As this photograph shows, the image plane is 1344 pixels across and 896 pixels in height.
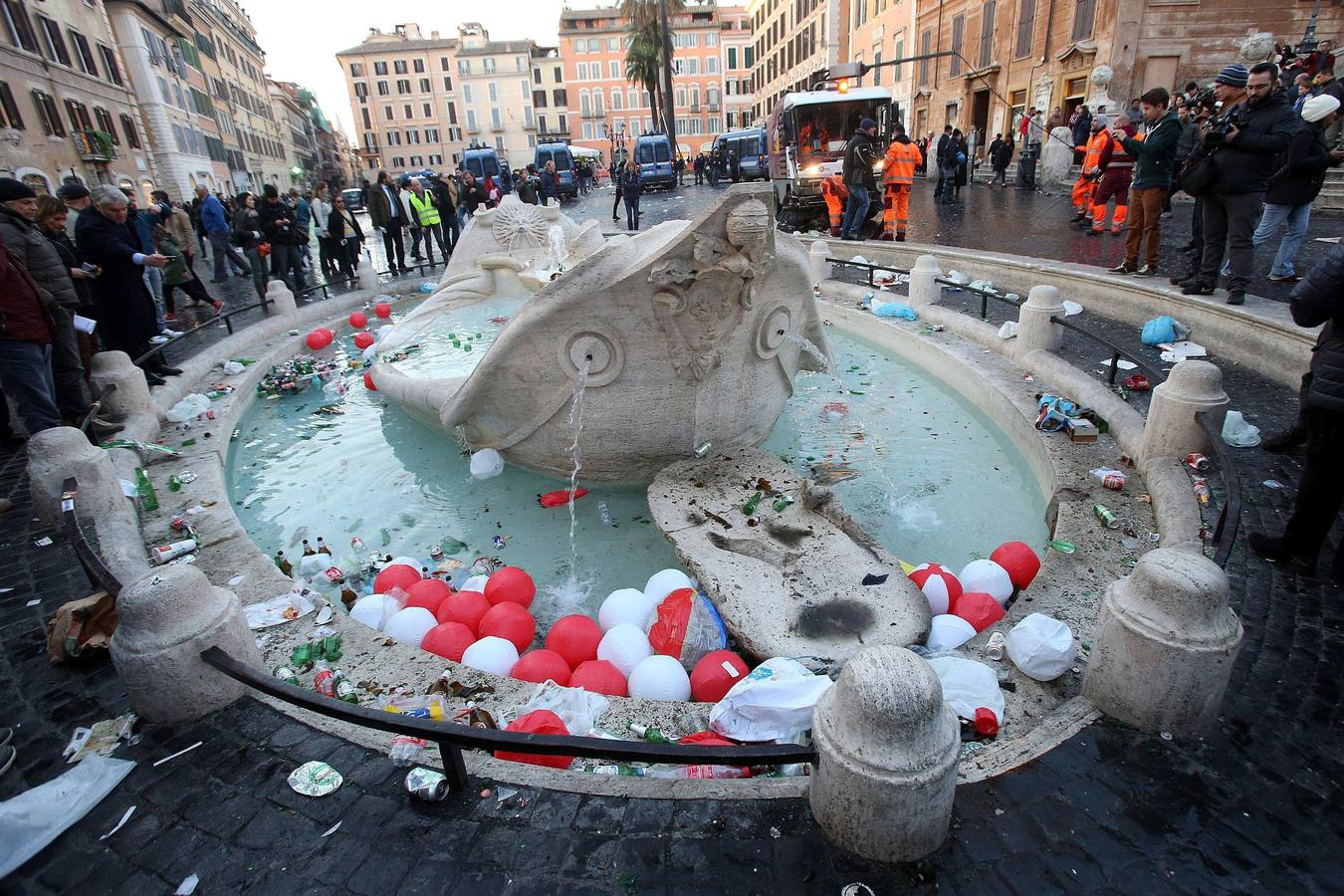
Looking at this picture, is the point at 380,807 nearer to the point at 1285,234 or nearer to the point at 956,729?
the point at 956,729

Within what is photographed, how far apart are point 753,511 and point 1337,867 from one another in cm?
278

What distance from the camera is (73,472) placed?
390 centimetres

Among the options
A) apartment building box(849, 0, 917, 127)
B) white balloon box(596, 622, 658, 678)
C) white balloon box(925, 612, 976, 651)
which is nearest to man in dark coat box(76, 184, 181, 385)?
white balloon box(596, 622, 658, 678)

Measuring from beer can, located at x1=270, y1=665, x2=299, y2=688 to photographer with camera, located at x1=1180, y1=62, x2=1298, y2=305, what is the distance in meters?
7.48

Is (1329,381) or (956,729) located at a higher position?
(1329,381)

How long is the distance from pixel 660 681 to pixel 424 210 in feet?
45.1

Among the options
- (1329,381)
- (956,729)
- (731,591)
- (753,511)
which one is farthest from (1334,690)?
(753,511)

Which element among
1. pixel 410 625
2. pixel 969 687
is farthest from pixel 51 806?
pixel 969 687

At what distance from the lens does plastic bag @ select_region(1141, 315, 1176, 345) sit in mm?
6426

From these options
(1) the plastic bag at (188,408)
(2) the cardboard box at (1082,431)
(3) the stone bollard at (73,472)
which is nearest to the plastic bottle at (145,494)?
(3) the stone bollard at (73,472)

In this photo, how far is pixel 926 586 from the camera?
3.51 metres

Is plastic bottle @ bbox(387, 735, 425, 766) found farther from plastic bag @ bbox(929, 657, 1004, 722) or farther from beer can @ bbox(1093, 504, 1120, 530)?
beer can @ bbox(1093, 504, 1120, 530)

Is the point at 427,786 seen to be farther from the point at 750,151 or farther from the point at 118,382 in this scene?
the point at 750,151

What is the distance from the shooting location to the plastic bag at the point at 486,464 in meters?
5.29
